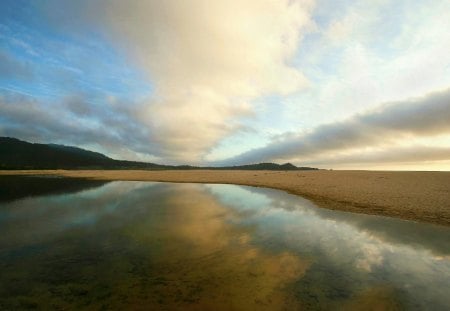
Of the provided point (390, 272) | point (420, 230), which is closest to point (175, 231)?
point (390, 272)

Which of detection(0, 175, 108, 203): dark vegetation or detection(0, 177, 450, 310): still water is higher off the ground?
detection(0, 175, 108, 203): dark vegetation

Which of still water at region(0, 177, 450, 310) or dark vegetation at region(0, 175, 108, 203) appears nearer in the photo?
still water at region(0, 177, 450, 310)

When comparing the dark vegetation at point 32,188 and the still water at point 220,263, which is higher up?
the dark vegetation at point 32,188

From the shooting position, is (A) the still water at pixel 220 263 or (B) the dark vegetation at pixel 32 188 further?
(B) the dark vegetation at pixel 32 188

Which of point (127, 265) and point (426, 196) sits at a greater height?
point (426, 196)

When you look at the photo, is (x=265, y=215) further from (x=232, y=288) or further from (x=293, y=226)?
(x=232, y=288)

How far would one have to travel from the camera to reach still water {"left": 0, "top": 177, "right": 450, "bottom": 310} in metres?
7.57

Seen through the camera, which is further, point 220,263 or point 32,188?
point 32,188

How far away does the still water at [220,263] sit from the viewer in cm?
757

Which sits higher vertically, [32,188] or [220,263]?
[32,188]

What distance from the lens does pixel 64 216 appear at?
61.3ft

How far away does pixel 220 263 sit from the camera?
1038 centimetres

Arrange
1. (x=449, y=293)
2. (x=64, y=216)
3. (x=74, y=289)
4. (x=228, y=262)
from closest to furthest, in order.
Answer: (x=74, y=289) → (x=449, y=293) → (x=228, y=262) → (x=64, y=216)

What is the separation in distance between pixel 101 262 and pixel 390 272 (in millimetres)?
11373
